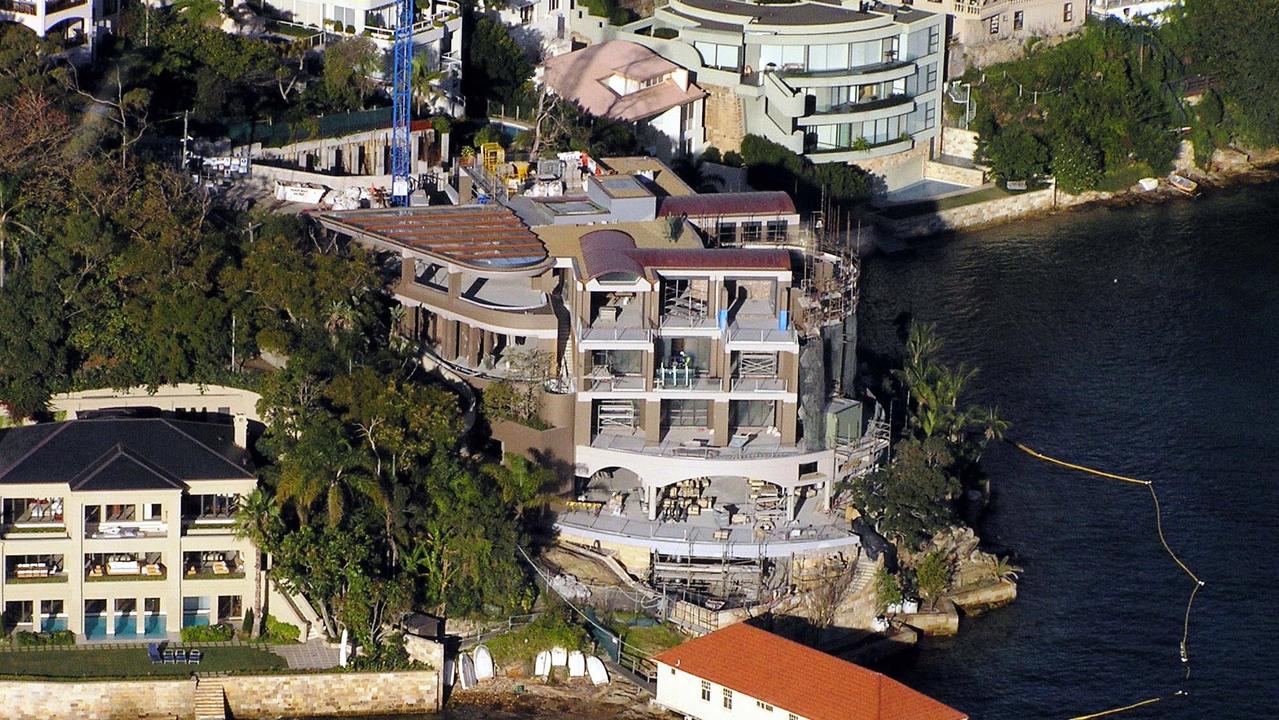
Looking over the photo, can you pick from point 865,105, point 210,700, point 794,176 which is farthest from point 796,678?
point 865,105

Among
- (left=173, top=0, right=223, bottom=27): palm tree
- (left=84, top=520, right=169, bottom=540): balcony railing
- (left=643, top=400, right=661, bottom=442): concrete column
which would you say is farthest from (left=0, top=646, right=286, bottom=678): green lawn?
(left=173, top=0, right=223, bottom=27): palm tree

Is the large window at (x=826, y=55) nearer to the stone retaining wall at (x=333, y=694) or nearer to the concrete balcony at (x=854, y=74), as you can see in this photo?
the concrete balcony at (x=854, y=74)

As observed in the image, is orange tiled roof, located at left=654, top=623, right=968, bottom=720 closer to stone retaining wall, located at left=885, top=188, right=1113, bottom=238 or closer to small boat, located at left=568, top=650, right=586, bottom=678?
small boat, located at left=568, top=650, right=586, bottom=678

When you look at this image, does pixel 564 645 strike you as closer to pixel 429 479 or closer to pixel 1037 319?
pixel 429 479

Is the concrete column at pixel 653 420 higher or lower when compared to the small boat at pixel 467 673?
higher

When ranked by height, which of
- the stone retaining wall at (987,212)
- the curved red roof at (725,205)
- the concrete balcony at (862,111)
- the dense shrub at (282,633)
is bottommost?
the dense shrub at (282,633)

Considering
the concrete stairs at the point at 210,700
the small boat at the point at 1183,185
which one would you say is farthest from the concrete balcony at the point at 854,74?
the concrete stairs at the point at 210,700
